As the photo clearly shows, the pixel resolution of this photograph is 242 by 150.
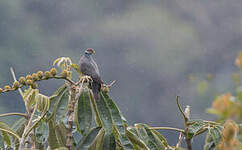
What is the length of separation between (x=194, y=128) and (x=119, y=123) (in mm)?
344

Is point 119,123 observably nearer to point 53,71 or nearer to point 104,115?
point 104,115

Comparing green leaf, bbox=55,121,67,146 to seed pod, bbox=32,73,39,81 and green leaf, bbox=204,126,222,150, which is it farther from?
green leaf, bbox=204,126,222,150

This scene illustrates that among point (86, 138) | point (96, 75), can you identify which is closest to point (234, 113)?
point (86, 138)

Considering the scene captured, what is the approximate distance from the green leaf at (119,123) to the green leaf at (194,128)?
261 millimetres

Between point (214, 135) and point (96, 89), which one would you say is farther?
point (96, 89)

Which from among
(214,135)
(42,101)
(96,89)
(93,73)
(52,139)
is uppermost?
(93,73)

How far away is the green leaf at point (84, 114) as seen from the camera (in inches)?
82.3

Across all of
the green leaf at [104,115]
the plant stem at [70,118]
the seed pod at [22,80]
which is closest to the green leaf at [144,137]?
the green leaf at [104,115]

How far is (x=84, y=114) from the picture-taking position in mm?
2125

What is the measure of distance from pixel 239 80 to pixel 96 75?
1774 millimetres

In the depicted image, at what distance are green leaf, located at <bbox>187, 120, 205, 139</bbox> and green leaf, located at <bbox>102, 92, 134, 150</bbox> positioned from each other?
26cm

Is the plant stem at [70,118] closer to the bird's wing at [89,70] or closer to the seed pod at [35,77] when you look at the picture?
the seed pod at [35,77]

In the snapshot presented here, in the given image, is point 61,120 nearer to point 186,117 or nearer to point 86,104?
point 86,104

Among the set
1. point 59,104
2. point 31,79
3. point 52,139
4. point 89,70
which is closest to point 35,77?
point 31,79
